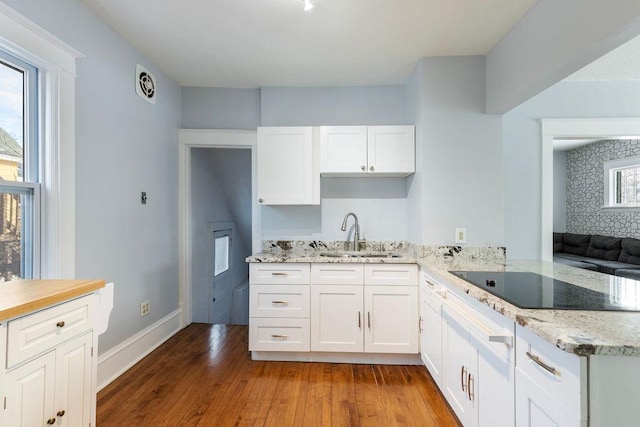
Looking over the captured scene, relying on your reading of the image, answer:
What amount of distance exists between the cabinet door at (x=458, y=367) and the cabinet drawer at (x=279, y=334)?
1092 mm

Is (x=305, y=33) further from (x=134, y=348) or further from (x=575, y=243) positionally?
(x=575, y=243)

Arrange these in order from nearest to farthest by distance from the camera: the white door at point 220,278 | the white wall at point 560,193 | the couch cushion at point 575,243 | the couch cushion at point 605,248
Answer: the white door at point 220,278, the couch cushion at point 605,248, the couch cushion at point 575,243, the white wall at point 560,193

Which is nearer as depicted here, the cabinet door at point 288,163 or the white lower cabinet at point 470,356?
the white lower cabinet at point 470,356

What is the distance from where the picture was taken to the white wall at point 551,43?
A: 54.6 inches

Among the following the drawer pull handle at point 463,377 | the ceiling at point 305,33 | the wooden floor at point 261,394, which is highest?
the ceiling at point 305,33

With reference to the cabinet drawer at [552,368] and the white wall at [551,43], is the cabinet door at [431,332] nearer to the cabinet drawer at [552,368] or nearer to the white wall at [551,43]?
the cabinet drawer at [552,368]

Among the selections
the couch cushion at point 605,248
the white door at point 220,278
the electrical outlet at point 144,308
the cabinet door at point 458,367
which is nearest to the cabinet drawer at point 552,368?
the cabinet door at point 458,367

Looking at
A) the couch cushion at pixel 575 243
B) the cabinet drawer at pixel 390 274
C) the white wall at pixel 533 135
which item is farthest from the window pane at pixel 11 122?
the couch cushion at pixel 575 243

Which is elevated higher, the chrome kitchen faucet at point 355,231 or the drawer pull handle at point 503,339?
the chrome kitchen faucet at point 355,231

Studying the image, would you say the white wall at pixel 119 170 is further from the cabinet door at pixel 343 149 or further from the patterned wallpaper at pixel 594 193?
the patterned wallpaper at pixel 594 193

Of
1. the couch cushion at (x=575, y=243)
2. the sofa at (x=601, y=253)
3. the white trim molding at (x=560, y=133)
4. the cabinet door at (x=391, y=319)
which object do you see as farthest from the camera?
the couch cushion at (x=575, y=243)

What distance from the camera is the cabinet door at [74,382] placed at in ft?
3.95

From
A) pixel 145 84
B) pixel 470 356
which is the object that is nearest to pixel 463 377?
pixel 470 356

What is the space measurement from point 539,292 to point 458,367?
2.08ft
